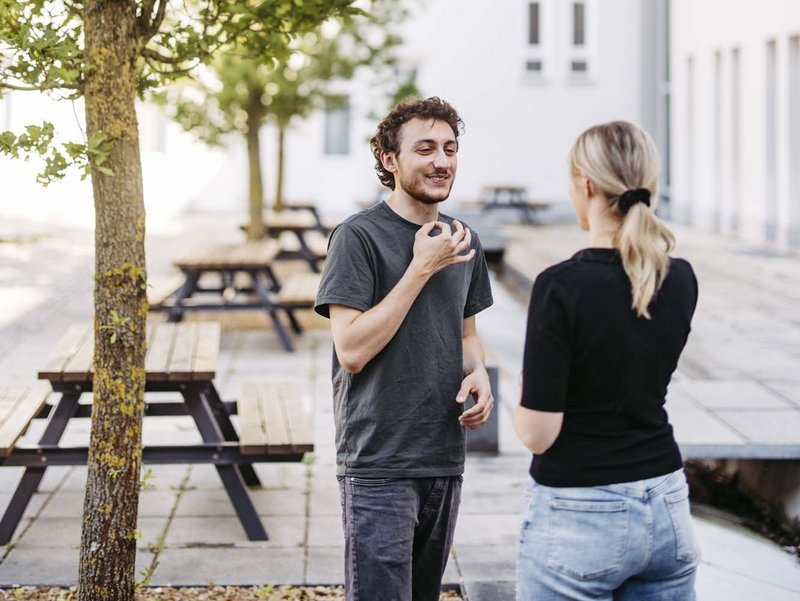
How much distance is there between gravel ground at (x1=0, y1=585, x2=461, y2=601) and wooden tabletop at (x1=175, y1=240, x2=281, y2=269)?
603 cm

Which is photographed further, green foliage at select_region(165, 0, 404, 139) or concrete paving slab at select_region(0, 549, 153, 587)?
green foliage at select_region(165, 0, 404, 139)

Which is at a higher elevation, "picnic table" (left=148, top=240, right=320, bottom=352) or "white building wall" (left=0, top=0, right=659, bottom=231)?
"white building wall" (left=0, top=0, right=659, bottom=231)

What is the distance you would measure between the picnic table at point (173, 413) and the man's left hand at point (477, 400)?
2171mm

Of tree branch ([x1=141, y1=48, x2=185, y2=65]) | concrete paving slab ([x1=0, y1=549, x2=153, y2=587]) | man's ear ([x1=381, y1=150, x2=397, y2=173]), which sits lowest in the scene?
concrete paving slab ([x1=0, y1=549, x2=153, y2=587])

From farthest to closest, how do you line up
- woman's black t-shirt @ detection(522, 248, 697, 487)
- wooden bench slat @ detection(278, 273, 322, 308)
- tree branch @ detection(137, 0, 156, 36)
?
wooden bench slat @ detection(278, 273, 322, 308), tree branch @ detection(137, 0, 156, 36), woman's black t-shirt @ detection(522, 248, 697, 487)

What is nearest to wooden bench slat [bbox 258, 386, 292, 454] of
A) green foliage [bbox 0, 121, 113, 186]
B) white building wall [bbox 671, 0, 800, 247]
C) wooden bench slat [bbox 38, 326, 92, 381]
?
wooden bench slat [bbox 38, 326, 92, 381]

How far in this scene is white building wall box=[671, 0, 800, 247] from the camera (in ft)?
61.0

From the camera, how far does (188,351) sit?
5.87 m

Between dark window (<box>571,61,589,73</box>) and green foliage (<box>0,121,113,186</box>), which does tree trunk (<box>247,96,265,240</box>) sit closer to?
green foliage (<box>0,121,113,186</box>)

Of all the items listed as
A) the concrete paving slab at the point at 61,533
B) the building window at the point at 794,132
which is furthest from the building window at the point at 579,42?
the concrete paving slab at the point at 61,533

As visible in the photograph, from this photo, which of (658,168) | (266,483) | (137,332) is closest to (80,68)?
(137,332)

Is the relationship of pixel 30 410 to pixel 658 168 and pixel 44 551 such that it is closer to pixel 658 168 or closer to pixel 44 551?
pixel 44 551

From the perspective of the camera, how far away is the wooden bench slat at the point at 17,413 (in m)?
4.92

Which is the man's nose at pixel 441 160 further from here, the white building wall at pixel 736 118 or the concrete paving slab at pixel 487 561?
the white building wall at pixel 736 118
